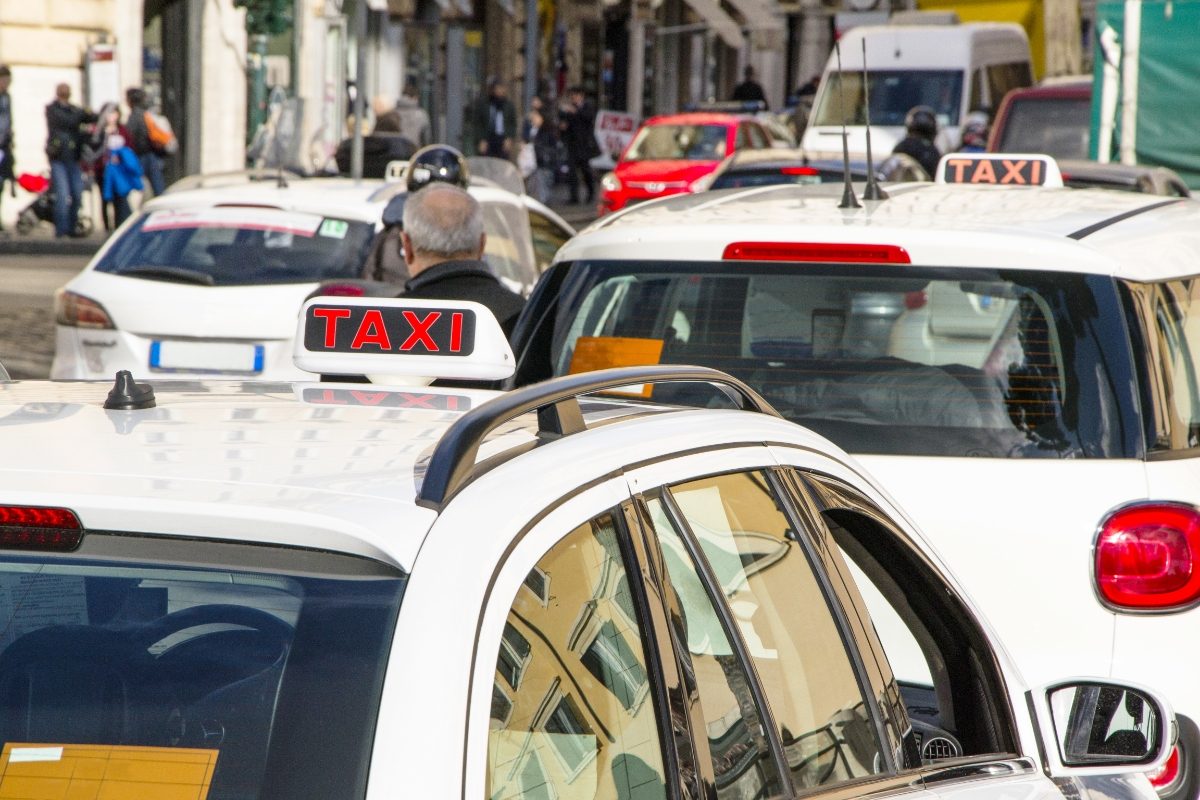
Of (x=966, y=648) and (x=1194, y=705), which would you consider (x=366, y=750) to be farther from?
(x=1194, y=705)

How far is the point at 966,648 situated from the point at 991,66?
24153 mm

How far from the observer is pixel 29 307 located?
49.4 feet

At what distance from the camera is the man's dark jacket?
5.68 m

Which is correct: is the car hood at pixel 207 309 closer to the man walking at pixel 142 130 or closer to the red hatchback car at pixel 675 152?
the man walking at pixel 142 130

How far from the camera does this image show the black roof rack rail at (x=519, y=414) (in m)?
1.75

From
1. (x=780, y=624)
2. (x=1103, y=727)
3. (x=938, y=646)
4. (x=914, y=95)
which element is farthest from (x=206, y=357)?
(x=914, y=95)

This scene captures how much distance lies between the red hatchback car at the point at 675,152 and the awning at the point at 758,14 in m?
28.9

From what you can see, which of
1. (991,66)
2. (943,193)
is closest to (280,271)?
(943,193)

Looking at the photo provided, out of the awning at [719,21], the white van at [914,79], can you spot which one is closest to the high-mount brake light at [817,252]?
the white van at [914,79]

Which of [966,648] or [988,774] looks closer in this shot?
[988,774]

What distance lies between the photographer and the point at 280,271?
27.4 ft

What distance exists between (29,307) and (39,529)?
13924 mm

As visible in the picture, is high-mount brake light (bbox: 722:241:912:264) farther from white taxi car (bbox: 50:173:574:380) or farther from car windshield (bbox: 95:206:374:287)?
car windshield (bbox: 95:206:374:287)

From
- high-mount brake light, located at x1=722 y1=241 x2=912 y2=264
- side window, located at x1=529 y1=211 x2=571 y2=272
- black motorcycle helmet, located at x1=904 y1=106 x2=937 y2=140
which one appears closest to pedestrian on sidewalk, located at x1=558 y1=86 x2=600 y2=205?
black motorcycle helmet, located at x1=904 y1=106 x2=937 y2=140
